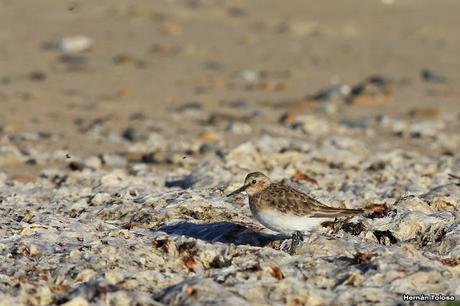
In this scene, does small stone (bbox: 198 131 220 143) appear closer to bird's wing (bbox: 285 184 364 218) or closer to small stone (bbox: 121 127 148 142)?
small stone (bbox: 121 127 148 142)

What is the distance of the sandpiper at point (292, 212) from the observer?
750 cm

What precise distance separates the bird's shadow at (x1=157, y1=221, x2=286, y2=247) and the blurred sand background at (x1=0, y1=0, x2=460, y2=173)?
15.2 ft

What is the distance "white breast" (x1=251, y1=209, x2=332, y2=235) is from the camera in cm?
748

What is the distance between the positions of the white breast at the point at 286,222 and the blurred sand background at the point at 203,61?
5.60 metres

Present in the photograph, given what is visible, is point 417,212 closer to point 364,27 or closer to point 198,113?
point 198,113

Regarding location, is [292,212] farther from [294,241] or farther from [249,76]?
[249,76]

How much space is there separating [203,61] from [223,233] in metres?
13.2

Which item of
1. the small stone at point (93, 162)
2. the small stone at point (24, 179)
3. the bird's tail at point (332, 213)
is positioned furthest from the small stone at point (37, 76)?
the bird's tail at point (332, 213)

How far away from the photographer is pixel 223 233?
8.12 m

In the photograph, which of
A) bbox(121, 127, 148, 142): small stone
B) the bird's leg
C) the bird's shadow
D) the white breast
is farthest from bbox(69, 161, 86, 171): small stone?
the bird's leg

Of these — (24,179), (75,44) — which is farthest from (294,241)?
(75,44)

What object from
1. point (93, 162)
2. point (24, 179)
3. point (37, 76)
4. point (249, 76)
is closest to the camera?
point (24, 179)

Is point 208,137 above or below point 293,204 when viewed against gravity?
below

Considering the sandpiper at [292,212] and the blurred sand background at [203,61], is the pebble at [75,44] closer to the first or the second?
the blurred sand background at [203,61]
